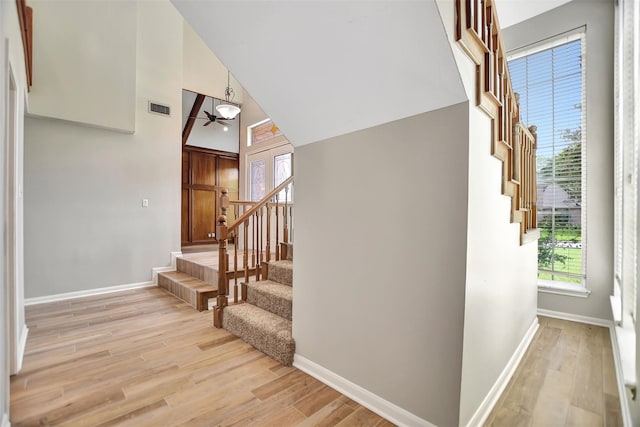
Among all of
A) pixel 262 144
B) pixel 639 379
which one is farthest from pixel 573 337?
pixel 262 144

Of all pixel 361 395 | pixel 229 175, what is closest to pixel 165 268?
pixel 229 175

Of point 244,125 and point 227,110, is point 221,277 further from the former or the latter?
point 244,125

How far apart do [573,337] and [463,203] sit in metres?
2.49

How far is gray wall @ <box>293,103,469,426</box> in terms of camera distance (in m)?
1.28

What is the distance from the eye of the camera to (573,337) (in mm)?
2602

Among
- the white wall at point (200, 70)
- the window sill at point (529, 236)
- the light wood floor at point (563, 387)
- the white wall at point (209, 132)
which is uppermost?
the white wall at point (200, 70)

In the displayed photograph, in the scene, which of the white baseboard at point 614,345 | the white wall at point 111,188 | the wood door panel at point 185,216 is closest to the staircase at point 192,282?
the white wall at point 111,188

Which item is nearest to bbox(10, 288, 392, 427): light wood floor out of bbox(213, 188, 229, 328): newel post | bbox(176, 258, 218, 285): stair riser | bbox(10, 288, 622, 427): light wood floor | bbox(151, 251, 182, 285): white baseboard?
bbox(10, 288, 622, 427): light wood floor

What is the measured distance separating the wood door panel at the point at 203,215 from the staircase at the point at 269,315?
4.11 m

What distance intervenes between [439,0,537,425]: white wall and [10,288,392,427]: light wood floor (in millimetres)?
579

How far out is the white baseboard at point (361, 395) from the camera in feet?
4.64

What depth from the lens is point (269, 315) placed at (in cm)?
250

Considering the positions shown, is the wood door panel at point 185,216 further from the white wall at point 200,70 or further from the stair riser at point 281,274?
the stair riser at point 281,274

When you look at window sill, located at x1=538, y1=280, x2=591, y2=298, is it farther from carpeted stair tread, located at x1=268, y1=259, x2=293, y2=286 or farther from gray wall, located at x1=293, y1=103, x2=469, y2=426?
carpeted stair tread, located at x1=268, y1=259, x2=293, y2=286
